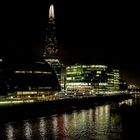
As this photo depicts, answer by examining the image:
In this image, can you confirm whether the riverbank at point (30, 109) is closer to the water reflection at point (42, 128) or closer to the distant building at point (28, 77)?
the water reflection at point (42, 128)

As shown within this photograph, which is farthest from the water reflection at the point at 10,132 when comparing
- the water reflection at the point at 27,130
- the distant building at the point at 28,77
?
the distant building at the point at 28,77

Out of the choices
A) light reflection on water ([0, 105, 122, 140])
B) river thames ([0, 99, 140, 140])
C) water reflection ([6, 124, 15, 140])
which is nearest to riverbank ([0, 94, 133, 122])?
river thames ([0, 99, 140, 140])

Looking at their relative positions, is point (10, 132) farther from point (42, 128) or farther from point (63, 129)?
point (63, 129)

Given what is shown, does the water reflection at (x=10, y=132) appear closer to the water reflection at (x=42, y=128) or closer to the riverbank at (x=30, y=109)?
the water reflection at (x=42, y=128)

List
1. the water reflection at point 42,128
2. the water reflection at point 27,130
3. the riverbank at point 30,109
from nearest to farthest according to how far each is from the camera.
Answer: the water reflection at point 27,130
the water reflection at point 42,128
the riverbank at point 30,109

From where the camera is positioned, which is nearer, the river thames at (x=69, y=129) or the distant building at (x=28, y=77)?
the river thames at (x=69, y=129)

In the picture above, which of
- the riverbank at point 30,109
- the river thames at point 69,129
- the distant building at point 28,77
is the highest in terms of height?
the distant building at point 28,77

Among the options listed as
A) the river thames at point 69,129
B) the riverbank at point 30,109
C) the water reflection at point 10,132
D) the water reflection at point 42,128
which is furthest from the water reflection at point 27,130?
the riverbank at point 30,109

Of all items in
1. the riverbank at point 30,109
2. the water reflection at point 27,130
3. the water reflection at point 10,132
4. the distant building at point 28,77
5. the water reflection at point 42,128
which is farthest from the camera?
the distant building at point 28,77

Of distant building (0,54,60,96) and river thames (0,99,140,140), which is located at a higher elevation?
distant building (0,54,60,96)

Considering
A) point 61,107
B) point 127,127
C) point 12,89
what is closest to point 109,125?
point 127,127

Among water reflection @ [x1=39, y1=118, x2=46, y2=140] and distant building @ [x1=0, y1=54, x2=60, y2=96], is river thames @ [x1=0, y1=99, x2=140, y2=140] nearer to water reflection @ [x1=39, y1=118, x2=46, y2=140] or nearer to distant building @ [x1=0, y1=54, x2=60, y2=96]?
water reflection @ [x1=39, y1=118, x2=46, y2=140]

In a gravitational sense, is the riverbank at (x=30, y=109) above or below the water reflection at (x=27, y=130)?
above

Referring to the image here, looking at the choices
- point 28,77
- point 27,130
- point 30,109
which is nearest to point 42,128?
point 27,130
